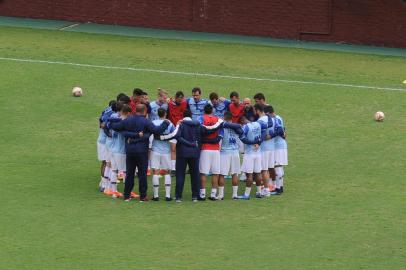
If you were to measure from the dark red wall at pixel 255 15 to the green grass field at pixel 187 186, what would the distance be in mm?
1648

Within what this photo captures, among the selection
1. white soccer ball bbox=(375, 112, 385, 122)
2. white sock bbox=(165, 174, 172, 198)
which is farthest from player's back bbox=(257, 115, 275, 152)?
white soccer ball bbox=(375, 112, 385, 122)

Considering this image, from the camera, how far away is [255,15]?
4006 cm

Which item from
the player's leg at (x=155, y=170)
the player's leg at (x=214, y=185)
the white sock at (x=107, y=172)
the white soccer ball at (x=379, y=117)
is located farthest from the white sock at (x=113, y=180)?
the white soccer ball at (x=379, y=117)

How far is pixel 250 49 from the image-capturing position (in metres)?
38.6

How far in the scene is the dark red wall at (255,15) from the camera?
39062mm

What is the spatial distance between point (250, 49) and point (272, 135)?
14.5m

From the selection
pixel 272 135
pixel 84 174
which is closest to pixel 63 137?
pixel 84 174

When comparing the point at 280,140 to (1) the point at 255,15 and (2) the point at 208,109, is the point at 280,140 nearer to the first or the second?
(2) the point at 208,109

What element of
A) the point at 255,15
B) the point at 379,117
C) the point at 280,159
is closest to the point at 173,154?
the point at 280,159

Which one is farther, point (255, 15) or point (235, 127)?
point (255, 15)

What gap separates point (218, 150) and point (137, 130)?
178 cm

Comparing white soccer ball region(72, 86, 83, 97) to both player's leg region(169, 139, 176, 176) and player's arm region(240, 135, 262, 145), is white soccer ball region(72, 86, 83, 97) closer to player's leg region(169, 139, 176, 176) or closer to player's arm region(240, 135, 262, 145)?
player's leg region(169, 139, 176, 176)

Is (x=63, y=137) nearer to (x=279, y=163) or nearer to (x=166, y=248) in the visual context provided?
(x=279, y=163)

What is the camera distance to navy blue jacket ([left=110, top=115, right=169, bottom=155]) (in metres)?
23.4
